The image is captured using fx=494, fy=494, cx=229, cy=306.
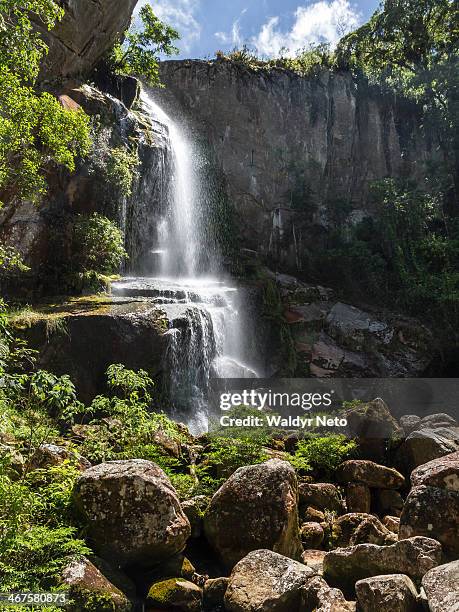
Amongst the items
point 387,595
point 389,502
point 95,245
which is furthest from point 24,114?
point 387,595

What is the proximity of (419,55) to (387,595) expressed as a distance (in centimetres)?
2413

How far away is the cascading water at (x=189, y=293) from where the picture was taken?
11.1 meters

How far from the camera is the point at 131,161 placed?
14.9 m

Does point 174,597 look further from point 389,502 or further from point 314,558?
point 389,502

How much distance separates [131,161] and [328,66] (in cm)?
1329

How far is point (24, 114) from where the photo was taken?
8555 millimetres

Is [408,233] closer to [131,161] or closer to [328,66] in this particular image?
[328,66]

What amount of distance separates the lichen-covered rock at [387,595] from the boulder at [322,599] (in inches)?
5.3

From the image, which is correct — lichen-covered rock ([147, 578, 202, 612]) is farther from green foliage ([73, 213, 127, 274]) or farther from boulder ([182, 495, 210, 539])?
green foliage ([73, 213, 127, 274])

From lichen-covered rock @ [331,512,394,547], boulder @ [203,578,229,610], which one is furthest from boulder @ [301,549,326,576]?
boulder @ [203,578,229,610]

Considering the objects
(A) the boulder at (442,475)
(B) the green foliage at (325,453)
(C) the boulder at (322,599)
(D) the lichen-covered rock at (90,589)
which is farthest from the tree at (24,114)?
(A) the boulder at (442,475)

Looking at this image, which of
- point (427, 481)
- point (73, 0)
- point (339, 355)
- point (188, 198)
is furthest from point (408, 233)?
point (427, 481)

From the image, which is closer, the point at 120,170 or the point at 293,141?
the point at 120,170

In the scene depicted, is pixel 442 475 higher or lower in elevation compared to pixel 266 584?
higher
